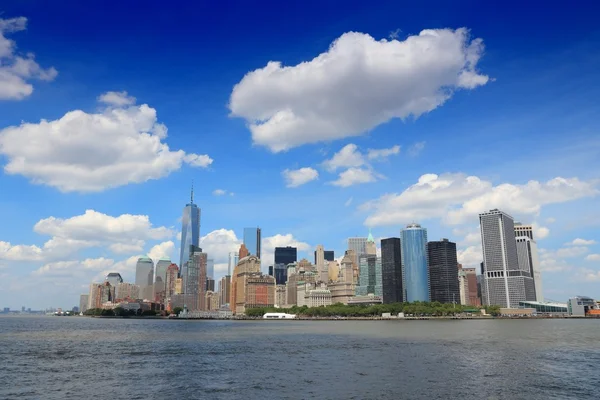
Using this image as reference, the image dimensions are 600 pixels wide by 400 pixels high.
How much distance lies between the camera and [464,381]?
209ft

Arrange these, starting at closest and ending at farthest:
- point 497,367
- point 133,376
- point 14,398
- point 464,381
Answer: point 14,398 < point 464,381 < point 133,376 < point 497,367

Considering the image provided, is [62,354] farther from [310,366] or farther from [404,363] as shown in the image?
[404,363]

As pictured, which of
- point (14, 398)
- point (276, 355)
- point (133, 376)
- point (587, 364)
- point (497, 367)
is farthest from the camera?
point (276, 355)

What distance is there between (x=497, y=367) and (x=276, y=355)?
133 feet

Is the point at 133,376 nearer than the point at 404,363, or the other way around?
the point at 133,376

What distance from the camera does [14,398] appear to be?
5381cm

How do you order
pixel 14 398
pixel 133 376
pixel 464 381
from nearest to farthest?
pixel 14 398 < pixel 464 381 < pixel 133 376

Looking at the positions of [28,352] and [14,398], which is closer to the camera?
[14,398]

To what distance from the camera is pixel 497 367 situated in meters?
76.3

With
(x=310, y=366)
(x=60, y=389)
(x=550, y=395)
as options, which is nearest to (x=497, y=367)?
(x=550, y=395)

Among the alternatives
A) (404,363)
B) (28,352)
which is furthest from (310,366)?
(28,352)

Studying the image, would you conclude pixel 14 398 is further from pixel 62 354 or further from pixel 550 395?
pixel 550 395

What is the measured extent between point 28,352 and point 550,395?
9557 centimetres

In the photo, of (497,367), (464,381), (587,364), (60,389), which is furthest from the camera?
(587,364)
